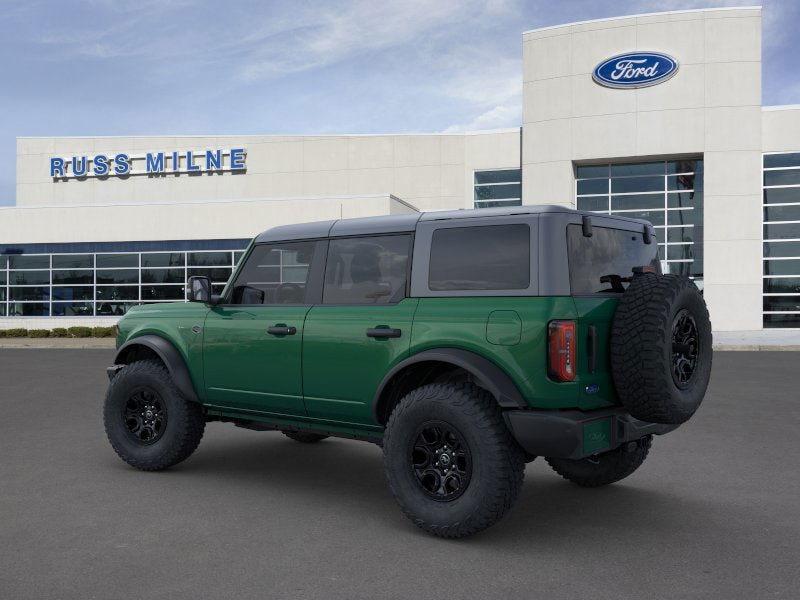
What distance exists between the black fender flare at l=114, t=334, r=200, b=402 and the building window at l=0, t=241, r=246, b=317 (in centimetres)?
2729

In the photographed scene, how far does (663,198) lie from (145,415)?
29300mm

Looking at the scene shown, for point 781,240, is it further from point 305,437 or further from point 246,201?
point 305,437

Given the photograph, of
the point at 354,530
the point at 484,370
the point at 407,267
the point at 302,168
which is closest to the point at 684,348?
the point at 484,370

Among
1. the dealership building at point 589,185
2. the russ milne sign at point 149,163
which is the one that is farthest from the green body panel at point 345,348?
the russ milne sign at point 149,163

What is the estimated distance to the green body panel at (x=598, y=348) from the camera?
4652 mm

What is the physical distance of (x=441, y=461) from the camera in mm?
4926

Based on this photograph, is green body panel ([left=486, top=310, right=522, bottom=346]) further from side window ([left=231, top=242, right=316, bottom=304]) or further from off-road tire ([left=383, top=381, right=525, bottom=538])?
side window ([left=231, top=242, right=316, bottom=304])

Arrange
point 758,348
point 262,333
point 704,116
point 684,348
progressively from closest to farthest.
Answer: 1. point 684,348
2. point 262,333
3. point 758,348
4. point 704,116

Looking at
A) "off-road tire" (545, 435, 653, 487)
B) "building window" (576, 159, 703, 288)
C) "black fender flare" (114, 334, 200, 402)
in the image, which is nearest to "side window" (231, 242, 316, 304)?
"black fender flare" (114, 334, 200, 402)

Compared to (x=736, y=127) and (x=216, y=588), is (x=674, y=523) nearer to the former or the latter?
(x=216, y=588)

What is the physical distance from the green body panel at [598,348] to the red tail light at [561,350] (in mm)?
86

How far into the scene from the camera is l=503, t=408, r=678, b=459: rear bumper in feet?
14.8

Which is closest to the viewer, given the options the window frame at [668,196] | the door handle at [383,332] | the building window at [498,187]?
the door handle at [383,332]

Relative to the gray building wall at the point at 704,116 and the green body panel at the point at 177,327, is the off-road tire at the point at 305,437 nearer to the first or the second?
the green body panel at the point at 177,327
